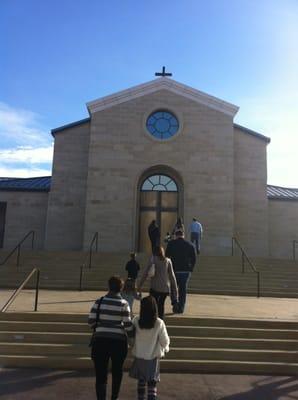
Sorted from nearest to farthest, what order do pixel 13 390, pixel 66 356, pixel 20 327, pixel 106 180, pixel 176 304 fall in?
pixel 13 390 → pixel 66 356 → pixel 20 327 → pixel 176 304 → pixel 106 180

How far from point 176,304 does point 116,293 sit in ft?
12.7

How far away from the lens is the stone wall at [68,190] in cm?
2320

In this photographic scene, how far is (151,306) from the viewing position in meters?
5.26

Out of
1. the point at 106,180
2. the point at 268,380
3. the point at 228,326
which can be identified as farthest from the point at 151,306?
the point at 106,180

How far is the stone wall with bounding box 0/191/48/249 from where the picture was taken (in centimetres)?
2397

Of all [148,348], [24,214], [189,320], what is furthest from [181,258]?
[24,214]

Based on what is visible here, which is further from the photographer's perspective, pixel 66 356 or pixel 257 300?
pixel 257 300

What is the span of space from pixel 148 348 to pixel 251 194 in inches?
763

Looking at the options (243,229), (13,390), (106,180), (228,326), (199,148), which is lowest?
(13,390)

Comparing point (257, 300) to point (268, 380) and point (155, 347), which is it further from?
point (155, 347)

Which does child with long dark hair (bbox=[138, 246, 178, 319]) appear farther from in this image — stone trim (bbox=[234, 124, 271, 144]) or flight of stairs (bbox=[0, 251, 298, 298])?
stone trim (bbox=[234, 124, 271, 144])

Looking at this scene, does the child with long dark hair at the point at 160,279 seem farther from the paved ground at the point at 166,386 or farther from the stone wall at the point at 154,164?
the stone wall at the point at 154,164

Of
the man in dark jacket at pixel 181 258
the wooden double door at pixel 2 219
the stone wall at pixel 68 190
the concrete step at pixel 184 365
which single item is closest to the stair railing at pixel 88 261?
the stone wall at pixel 68 190

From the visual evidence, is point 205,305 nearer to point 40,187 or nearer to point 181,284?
point 181,284
